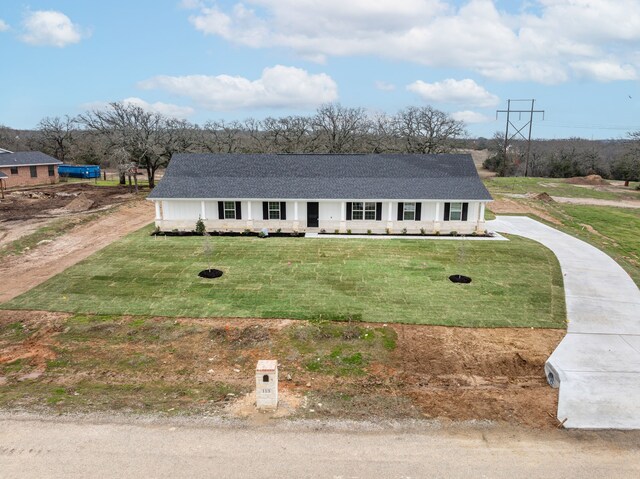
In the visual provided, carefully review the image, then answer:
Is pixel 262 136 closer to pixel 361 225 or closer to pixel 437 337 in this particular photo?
pixel 361 225

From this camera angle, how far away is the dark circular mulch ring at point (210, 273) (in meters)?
21.1

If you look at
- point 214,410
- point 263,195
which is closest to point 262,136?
point 263,195

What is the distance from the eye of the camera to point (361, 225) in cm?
2922

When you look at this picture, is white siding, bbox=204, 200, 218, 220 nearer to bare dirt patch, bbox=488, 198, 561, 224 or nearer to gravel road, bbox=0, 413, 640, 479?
gravel road, bbox=0, 413, 640, 479

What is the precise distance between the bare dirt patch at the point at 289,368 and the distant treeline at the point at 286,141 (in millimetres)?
32501

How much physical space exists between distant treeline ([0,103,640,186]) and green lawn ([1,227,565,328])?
75.7 ft

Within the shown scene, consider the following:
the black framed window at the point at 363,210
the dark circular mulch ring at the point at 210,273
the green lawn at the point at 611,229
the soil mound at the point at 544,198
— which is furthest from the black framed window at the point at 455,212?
the soil mound at the point at 544,198

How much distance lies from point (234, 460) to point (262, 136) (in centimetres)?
5597

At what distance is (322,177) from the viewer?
31219mm

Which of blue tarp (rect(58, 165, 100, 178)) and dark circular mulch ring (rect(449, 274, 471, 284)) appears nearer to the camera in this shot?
dark circular mulch ring (rect(449, 274, 471, 284))

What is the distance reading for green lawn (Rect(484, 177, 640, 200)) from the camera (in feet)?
172

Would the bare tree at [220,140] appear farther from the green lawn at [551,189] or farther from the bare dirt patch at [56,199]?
the green lawn at [551,189]

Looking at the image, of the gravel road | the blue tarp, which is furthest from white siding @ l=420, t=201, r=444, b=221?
the blue tarp

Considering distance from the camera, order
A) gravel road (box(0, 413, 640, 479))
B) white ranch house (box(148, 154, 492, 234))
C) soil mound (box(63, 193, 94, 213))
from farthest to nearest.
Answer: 1. soil mound (box(63, 193, 94, 213))
2. white ranch house (box(148, 154, 492, 234))
3. gravel road (box(0, 413, 640, 479))
